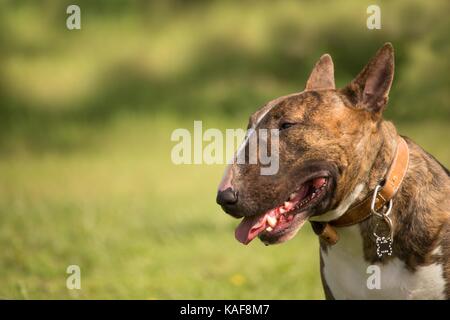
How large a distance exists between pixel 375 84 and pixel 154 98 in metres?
9.02

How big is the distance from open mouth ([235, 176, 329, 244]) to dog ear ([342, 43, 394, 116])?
15.6 inches

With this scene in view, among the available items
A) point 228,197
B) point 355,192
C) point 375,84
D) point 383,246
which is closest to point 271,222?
point 228,197

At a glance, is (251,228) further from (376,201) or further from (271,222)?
(376,201)

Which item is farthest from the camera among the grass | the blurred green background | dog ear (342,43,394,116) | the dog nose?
the blurred green background

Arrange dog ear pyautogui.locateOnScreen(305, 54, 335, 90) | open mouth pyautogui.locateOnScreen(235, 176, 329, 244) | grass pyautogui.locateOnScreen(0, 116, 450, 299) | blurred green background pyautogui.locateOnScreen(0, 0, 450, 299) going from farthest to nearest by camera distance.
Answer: blurred green background pyautogui.locateOnScreen(0, 0, 450, 299) → grass pyautogui.locateOnScreen(0, 116, 450, 299) → dog ear pyautogui.locateOnScreen(305, 54, 335, 90) → open mouth pyautogui.locateOnScreen(235, 176, 329, 244)

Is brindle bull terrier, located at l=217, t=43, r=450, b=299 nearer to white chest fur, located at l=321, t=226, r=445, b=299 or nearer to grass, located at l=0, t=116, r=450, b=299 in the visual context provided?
white chest fur, located at l=321, t=226, r=445, b=299

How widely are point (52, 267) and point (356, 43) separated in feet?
20.8

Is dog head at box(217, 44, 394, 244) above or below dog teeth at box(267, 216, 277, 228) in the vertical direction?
above

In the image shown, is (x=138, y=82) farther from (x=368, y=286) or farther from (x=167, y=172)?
(x=368, y=286)

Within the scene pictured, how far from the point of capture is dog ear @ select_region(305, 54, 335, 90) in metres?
4.36

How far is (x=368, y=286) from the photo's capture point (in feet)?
12.8

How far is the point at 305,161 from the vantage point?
12.2 ft

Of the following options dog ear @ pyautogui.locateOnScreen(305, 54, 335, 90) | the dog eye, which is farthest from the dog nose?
dog ear @ pyautogui.locateOnScreen(305, 54, 335, 90)

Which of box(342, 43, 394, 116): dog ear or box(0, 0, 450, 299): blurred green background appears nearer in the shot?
box(342, 43, 394, 116): dog ear
